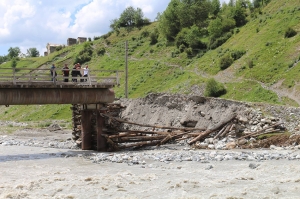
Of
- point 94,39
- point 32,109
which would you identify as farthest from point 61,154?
point 94,39

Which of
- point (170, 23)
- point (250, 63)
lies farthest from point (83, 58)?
point (250, 63)

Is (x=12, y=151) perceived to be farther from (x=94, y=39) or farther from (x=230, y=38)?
(x=94, y=39)

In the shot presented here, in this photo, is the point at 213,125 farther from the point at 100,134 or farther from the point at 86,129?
the point at 86,129

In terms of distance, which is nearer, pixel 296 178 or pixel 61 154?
pixel 296 178

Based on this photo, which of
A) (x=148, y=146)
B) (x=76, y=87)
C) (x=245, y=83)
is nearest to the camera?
(x=76, y=87)

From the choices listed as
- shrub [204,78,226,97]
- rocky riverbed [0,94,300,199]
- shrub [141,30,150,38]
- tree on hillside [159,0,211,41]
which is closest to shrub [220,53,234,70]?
shrub [204,78,226,97]

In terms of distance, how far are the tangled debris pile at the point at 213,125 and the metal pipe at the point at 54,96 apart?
2.72 metres

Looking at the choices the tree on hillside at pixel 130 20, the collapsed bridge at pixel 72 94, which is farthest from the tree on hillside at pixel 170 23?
the collapsed bridge at pixel 72 94

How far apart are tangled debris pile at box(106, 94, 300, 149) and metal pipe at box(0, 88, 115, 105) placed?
272cm

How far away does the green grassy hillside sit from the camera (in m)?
62.0

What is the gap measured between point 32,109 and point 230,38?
48.5m

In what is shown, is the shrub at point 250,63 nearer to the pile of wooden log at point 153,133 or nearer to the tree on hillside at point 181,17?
the pile of wooden log at point 153,133

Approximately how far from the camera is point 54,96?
35875mm

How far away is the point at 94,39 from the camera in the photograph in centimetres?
16012
